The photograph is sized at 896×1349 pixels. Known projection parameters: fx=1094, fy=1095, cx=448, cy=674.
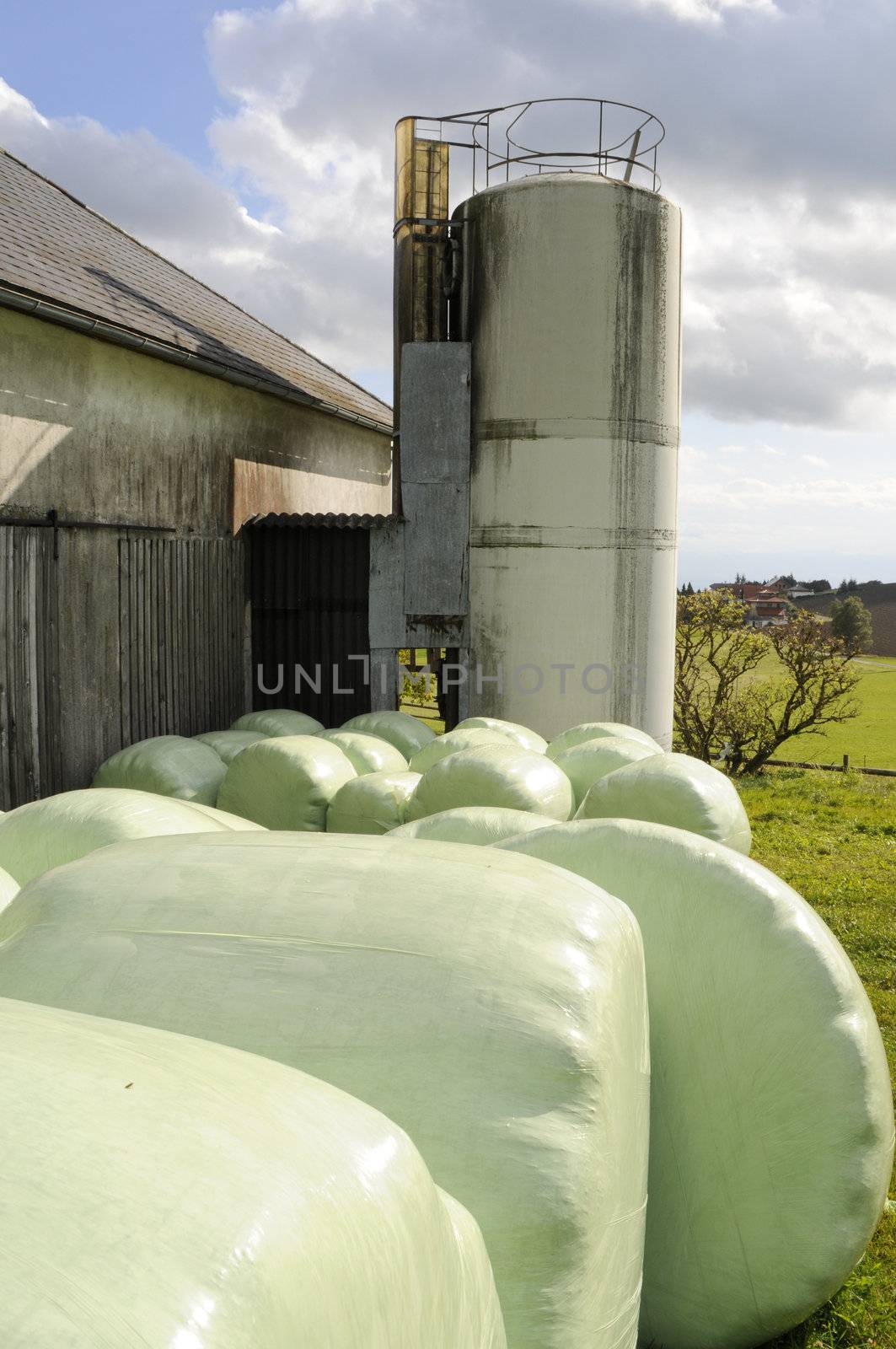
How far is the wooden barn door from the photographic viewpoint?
39.6 feet

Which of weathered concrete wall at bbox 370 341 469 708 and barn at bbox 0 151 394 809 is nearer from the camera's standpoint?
barn at bbox 0 151 394 809

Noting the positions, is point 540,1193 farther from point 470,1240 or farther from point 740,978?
point 740,978

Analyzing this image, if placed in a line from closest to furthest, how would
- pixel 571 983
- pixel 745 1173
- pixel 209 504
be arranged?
pixel 571 983 < pixel 745 1173 < pixel 209 504

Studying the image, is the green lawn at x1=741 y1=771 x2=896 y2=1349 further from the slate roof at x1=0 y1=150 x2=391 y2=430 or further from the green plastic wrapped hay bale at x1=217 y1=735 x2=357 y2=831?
the slate roof at x1=0 y1=150 x2=391 y2=430

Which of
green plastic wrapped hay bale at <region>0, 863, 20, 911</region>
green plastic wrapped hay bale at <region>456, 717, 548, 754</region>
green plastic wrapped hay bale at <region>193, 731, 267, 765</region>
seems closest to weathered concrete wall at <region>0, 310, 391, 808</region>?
green plastic wrapped hay bale at <region>193, 731, 267, 765</region>

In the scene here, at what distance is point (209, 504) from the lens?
1150cm

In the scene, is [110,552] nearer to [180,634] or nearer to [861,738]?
[180,634]

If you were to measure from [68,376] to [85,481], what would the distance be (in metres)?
0.86

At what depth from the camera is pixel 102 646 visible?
941cm

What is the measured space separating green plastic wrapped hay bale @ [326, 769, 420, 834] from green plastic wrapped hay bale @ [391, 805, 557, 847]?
2054 millimetres

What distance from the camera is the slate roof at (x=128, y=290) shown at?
372 inches

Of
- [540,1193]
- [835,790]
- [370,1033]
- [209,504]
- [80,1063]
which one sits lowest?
[835,790]

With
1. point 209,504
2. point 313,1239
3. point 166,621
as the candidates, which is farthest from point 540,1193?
point 209,504

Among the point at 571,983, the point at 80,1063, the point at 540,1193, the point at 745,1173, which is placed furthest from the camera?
the point at 745,1173
